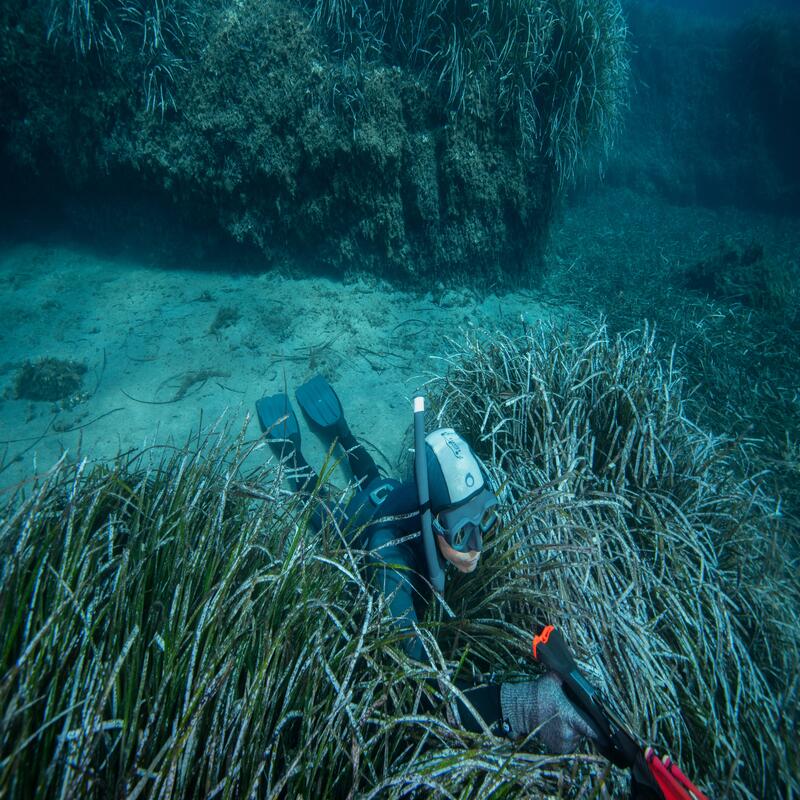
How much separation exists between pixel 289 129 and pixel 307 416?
11.0ft

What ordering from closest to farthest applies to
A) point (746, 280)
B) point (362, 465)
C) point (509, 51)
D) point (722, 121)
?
1. point (362, 465)
2. point (509, 51)
3. point (746, 280)
4. point (722, 121)

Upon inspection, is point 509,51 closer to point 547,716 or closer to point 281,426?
point 281,426

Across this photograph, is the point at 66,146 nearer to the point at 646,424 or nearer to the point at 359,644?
the point at 359,644

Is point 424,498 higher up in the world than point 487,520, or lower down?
higher up

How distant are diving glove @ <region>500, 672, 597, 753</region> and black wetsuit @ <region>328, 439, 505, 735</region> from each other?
7 cm

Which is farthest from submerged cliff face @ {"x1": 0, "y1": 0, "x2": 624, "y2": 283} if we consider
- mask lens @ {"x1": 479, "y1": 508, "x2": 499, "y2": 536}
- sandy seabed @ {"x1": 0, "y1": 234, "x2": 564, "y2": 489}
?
mask lens @ {"x1": 479, "y1": 508, "x2": 499, "y2": 536}

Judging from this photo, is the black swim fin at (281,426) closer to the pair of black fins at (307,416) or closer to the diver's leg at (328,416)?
the pair of black fins at (307,416)

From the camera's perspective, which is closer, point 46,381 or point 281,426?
point 281,426

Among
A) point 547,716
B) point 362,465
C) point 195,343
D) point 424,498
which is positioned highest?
point 424,498

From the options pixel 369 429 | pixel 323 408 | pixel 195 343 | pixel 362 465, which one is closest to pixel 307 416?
pixel 323 408

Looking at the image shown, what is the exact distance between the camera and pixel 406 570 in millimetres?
2111

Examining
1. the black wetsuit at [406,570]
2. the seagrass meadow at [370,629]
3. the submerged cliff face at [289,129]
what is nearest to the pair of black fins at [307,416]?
the seagrass meadow at [370,629]

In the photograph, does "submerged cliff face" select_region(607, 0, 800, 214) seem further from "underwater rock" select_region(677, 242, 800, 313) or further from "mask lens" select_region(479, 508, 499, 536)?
"mask lens" select_region(479, 508, 499, 536)

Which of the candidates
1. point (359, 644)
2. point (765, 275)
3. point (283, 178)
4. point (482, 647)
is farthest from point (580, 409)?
point (765, 275)
